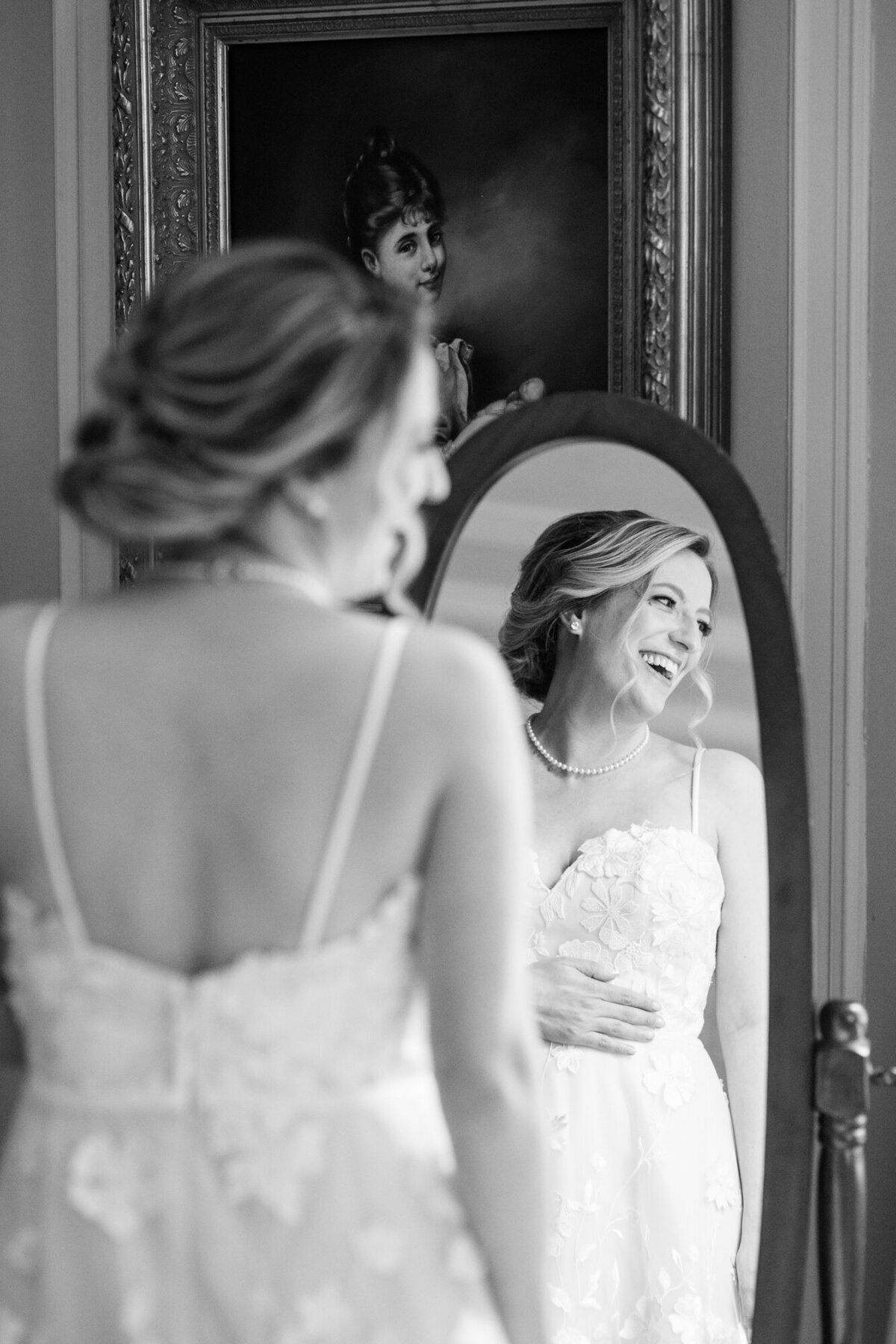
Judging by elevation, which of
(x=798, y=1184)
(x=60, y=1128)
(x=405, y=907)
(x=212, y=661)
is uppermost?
(x=212, y=661)

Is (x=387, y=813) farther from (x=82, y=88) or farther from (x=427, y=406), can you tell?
(x=82, y=88)

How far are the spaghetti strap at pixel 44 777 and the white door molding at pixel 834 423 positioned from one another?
1.53 m

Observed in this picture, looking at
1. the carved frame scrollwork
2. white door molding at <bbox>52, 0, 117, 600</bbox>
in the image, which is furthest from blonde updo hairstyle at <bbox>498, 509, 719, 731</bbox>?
white door molding at <bbox>52, 0, 117, 600</bbox>

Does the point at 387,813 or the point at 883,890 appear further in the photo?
the point at 883,890

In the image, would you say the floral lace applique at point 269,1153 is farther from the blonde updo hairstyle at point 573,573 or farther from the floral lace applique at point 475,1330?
the blonde updo hairstyle at point 573,573

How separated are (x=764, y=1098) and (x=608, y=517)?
0.69 meters

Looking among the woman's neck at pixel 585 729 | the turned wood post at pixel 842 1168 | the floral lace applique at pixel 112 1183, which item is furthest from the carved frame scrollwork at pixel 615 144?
the floral lace applique at pixel 112 1183

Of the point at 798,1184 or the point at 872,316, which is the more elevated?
the point at 872,316

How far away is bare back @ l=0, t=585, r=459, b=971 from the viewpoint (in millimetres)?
1008

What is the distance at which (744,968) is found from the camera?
65.7 inches

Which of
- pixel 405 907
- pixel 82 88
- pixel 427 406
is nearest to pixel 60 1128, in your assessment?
pixel 405 907

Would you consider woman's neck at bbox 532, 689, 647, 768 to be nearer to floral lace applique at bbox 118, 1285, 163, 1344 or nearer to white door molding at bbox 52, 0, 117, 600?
floral lace applique at bbox 118, 1285, 163, 1344

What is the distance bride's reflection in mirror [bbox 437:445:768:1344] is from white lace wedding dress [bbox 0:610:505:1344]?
2.23 ft

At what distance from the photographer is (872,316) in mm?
2334
